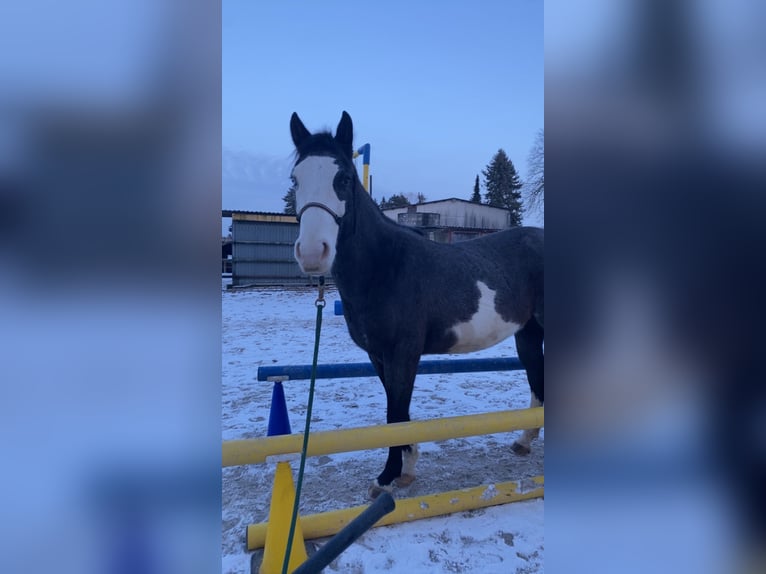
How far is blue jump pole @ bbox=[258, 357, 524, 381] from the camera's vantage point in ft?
9.27

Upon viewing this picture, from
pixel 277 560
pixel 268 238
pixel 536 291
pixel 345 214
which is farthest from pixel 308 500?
pixel 268 238

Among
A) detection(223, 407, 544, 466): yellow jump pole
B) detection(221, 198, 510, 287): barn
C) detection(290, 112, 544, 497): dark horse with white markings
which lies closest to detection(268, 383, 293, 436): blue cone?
detection(290, 112, 544, 497): dark horse with white markings

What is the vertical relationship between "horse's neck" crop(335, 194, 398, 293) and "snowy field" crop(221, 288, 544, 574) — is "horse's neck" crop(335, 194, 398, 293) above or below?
above

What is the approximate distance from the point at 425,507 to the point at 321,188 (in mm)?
1760

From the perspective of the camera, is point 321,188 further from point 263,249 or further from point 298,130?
point 263,249

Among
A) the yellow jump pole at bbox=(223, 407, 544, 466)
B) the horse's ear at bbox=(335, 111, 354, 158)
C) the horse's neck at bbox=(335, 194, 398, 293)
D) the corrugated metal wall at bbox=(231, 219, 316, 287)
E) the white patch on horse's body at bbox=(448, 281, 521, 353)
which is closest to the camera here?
the yellow jump pole at bbox=(223, 407, 544, 466)

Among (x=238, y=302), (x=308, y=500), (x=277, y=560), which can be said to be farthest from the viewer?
(x=238, y=302)

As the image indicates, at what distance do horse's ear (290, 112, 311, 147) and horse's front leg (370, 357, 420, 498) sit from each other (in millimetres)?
1384

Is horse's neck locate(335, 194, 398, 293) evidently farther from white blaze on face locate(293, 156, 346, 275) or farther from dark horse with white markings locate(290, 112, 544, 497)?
white blaze on face locate(293, 156, 346, 275)

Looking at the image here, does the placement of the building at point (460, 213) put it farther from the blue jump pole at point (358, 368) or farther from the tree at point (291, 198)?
the blue jump pole at point (358, 368)
